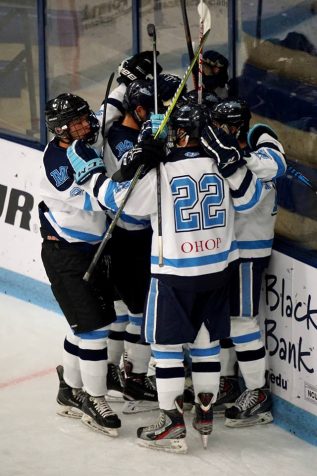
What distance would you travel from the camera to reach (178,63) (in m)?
5.71

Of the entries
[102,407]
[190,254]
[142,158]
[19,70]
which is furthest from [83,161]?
[19,70]

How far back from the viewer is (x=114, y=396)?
536 centimetres

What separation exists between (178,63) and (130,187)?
1289 mm

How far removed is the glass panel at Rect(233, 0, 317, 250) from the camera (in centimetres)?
507

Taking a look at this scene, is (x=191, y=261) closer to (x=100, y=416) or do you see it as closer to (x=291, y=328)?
(x=291, y=328)

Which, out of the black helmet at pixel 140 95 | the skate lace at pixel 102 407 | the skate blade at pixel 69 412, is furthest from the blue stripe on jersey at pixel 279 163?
the skate blade at pixel 69 412

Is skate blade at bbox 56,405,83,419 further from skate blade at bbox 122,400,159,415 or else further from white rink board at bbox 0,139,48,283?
white rink board at bbox 0,139,48,283

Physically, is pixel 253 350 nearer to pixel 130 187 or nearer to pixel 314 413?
pixel 314 413

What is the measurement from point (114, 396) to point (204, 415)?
617mm

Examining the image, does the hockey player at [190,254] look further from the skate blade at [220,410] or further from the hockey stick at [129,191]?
the skate blade at [220,410]

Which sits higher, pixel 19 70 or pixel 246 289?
pixel 19 70

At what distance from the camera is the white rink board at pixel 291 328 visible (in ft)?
16.0

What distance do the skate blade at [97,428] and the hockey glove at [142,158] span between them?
3.25ft

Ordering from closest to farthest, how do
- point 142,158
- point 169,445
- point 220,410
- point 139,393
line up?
point 142,158 → point 169,445 → point 220,410 → point 139,393
